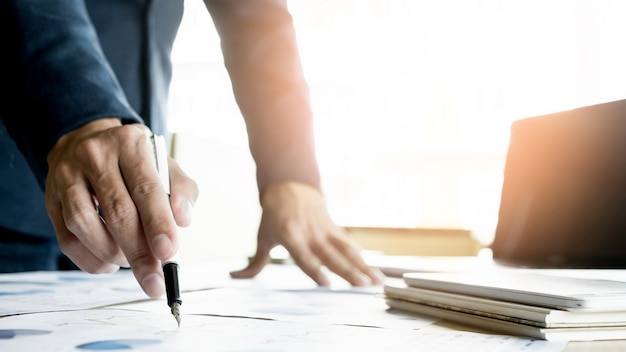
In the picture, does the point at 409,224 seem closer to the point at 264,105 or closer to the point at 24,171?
the point at 264,105

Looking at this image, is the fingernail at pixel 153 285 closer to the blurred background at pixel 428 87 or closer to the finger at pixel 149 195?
the finger at pixel 149 195

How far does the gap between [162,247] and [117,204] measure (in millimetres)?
77

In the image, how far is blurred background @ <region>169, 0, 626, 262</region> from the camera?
2.39 metres

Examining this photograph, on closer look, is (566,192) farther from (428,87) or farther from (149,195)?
(428,87)

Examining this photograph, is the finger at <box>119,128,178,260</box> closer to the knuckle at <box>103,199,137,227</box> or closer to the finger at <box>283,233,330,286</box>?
the knuckle at <box>103,199,137,227</box>

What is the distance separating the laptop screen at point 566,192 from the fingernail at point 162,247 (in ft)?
2.65

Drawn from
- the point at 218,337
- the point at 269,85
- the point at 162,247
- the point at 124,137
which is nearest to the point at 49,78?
the point at 124,137

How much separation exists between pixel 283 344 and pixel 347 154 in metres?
2.38

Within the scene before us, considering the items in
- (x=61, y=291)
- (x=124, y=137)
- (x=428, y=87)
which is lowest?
(x=61, y=291)

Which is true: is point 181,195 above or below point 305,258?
above

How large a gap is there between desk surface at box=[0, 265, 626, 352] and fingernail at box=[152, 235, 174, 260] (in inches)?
2.0

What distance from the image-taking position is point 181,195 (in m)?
0.58

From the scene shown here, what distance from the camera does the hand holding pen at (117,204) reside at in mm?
512

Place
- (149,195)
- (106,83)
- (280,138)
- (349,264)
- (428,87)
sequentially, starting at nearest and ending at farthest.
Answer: (149,195), (106,83), (349,264), (280,138), (428,87)
